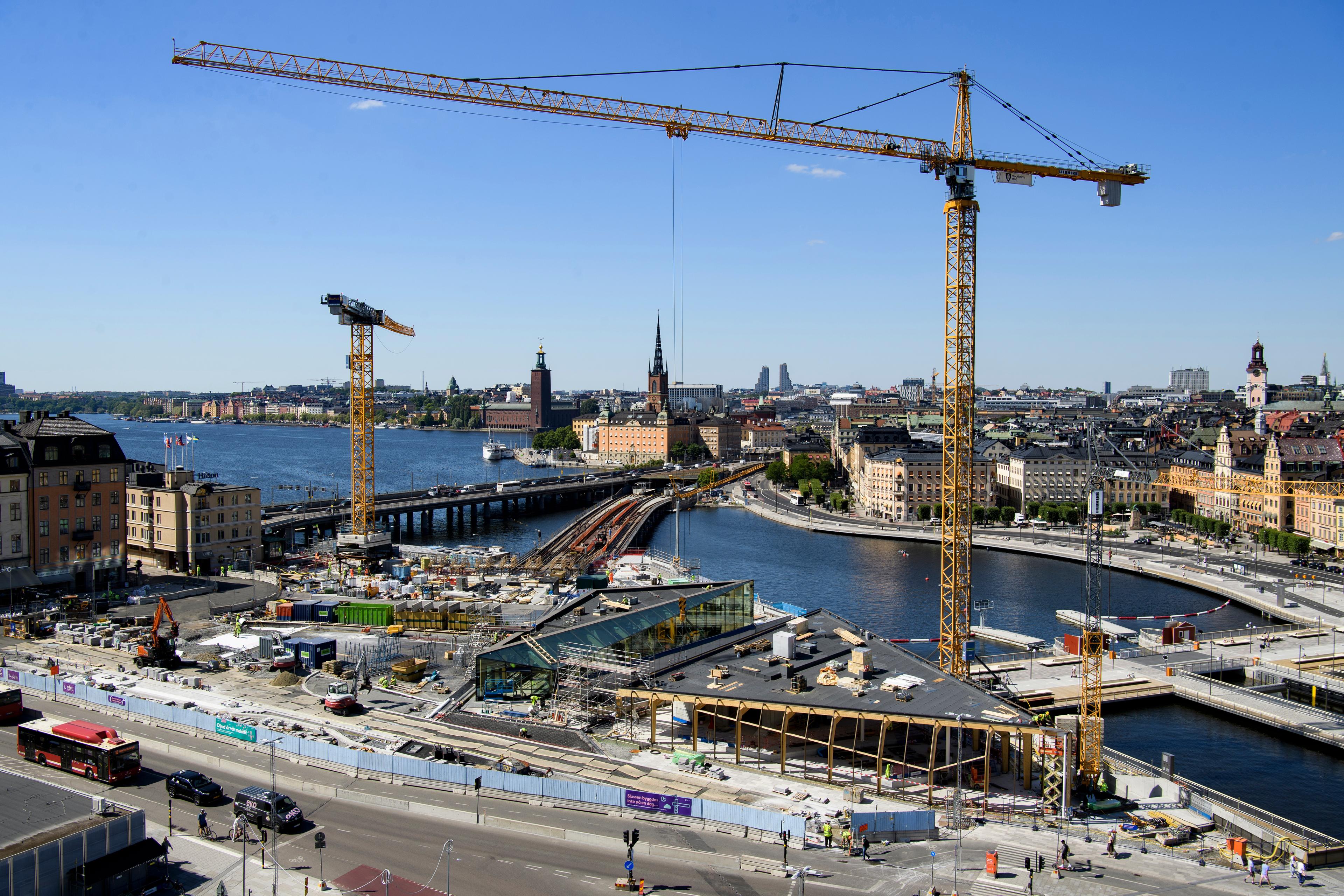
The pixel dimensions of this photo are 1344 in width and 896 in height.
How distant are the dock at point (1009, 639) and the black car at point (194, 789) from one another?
27.8 metres

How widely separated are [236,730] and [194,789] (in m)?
3.95

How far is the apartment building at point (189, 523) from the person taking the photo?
1832 inches

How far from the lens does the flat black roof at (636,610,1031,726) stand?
74.6 ft

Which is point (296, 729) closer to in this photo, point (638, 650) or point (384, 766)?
point (384, 766)

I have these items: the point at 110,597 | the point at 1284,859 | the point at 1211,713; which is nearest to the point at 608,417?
the point at 110,597

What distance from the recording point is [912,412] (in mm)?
159500

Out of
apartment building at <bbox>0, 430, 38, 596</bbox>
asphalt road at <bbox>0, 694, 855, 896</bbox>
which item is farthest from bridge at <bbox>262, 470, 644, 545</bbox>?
asphalt road at <bbox>0, 694, 855, 896</bbox>

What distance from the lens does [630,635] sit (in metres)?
28.3

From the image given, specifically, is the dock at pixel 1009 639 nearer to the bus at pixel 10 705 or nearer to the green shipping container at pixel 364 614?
the green shipping container at pixel 364 614

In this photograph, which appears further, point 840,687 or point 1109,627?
point 1109,627

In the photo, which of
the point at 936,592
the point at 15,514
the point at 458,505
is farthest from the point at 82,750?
the point at 458,505

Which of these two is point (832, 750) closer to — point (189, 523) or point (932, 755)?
point (932, 755)

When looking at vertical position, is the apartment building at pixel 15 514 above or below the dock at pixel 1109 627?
above

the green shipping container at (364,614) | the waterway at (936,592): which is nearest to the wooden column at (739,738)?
the waterway at (936,592)
